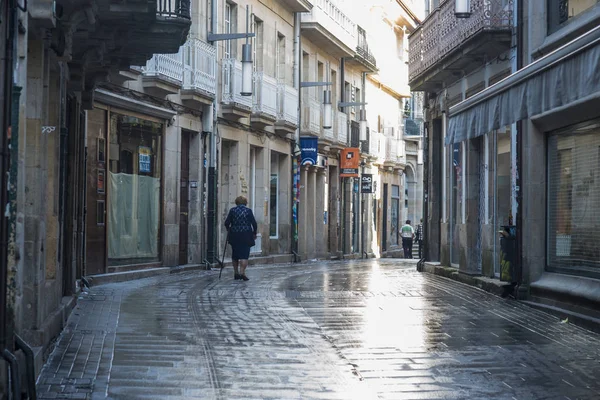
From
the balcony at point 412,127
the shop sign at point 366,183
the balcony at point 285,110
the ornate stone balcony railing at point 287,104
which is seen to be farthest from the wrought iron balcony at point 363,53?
the balcony at point 412,127

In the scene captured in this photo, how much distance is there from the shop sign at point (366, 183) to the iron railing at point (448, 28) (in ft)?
66.2

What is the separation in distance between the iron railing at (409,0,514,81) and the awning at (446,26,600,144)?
2679mm

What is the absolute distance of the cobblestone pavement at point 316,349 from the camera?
7953 millimetres

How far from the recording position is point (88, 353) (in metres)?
9.58

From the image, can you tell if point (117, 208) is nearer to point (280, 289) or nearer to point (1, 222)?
point (280, 289)

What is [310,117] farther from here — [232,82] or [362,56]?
[232,82]

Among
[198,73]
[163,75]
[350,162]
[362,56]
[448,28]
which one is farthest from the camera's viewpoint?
[362,56]

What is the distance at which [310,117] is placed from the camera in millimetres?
37781

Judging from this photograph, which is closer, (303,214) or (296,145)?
(296,145)

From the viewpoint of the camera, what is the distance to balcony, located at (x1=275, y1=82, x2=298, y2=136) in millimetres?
33250

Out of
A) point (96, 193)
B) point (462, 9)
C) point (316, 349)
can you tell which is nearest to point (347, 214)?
point (96, 193)

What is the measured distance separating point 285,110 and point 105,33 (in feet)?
67.0

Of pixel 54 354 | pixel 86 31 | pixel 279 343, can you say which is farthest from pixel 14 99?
pixel 86 31

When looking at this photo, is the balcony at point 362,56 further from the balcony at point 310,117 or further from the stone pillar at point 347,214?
the balcony at point 310,117
